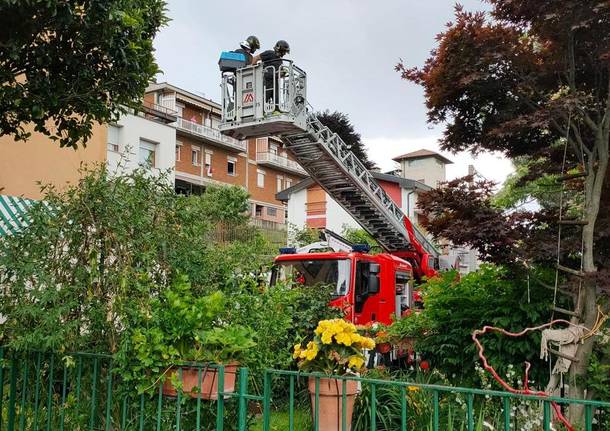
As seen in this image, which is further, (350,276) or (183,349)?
(350,276)

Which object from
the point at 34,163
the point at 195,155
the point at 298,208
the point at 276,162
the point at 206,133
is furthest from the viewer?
the point at 276,162

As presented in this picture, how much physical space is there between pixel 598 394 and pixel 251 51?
10.8 meters

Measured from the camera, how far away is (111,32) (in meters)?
5.59

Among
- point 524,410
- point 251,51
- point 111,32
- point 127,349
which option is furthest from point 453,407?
point 251,51

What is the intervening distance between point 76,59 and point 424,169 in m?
49.4

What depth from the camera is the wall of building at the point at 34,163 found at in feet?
39.6

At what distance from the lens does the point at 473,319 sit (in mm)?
6777

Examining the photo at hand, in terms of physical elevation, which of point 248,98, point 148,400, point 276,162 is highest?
point 276,162

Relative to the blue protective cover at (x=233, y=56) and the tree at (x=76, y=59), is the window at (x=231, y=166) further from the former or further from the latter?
the tree at (x=76, y=59)

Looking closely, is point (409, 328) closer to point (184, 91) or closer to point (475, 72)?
point (475, 72)

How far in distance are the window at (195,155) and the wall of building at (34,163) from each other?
25.4 meters

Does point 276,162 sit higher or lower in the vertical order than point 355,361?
higher

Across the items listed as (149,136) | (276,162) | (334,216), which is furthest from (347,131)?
(149,136)

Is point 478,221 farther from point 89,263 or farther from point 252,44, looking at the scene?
point 252,44
